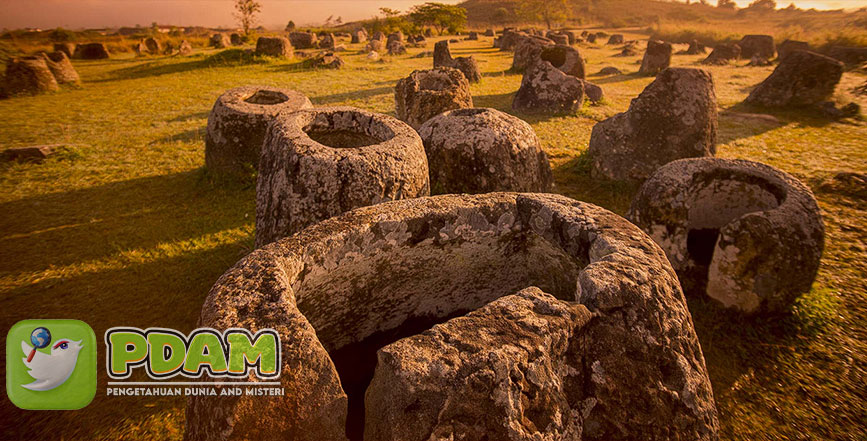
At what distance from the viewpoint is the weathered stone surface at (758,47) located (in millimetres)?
21438

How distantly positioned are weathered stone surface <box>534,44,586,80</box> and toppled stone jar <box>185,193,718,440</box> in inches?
481

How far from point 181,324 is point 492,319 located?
318cm

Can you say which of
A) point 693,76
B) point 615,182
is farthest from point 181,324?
point 693,76

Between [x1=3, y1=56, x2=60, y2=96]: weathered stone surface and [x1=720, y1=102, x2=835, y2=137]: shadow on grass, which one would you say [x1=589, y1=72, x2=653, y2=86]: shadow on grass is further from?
[x1=3, y1=56, x2=60, y2=96]: weathered stone surface

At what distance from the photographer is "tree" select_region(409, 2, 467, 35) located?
41875 millimetres

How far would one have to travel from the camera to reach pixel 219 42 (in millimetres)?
23438

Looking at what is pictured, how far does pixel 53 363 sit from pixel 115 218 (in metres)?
4.14

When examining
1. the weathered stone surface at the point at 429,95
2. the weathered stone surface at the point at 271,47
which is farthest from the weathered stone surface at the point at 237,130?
the weathered stone surface at the point at 271,47

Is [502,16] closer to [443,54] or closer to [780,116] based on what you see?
[443,54]

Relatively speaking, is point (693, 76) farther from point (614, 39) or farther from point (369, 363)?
point (614, 39)

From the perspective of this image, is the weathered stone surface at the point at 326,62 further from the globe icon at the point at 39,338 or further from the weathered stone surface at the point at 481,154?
the globe icon at the point at 39,338

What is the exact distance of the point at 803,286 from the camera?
3.47 metres

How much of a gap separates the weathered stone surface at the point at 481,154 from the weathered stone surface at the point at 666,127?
7.32ft

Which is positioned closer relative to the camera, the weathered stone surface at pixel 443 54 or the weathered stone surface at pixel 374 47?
the weathered stone surface at pixel 443 54
